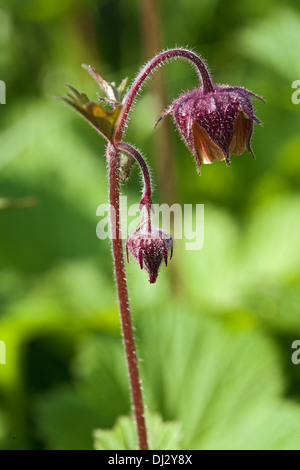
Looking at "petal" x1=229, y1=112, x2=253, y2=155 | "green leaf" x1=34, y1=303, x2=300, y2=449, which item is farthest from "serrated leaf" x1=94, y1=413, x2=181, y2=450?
"petal" x1=229, y1=112, x2=253, y2=155

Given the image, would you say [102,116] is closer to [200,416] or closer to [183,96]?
[183,96]

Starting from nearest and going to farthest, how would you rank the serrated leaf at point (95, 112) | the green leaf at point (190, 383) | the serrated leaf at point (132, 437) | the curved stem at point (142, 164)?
the serrated leaf at point (95, 112) < the curved stem at point (142, 164) < the serrated leaf at point (132, 437) < the green leaf at point (190, 383)

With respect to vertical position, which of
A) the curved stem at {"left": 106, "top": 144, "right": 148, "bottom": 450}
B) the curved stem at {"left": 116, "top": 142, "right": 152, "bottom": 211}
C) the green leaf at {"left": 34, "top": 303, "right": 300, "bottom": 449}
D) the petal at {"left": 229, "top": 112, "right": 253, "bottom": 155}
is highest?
the petal at {"left": 229, "top": 112, "right": 253, "bottom": 155}

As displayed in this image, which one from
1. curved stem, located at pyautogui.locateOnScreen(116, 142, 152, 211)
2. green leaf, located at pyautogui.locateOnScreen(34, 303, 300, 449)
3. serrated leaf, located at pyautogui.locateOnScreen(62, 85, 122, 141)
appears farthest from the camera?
green leaf, located at pyautogui.locateOnScreen(34, 303, 300, 449)

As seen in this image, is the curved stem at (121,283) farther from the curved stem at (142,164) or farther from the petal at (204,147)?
the petal at (204,147)

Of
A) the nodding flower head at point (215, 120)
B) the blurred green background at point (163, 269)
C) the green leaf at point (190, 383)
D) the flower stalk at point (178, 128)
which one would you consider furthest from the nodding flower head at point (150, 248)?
the green leaf at point (190, 383)

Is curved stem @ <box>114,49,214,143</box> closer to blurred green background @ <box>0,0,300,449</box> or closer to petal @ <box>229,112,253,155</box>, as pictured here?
petal @ <box>229,112,253,155</box>

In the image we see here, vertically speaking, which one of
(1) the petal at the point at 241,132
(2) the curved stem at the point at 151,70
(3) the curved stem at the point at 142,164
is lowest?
(3) the curved stem at the point at 142,164
